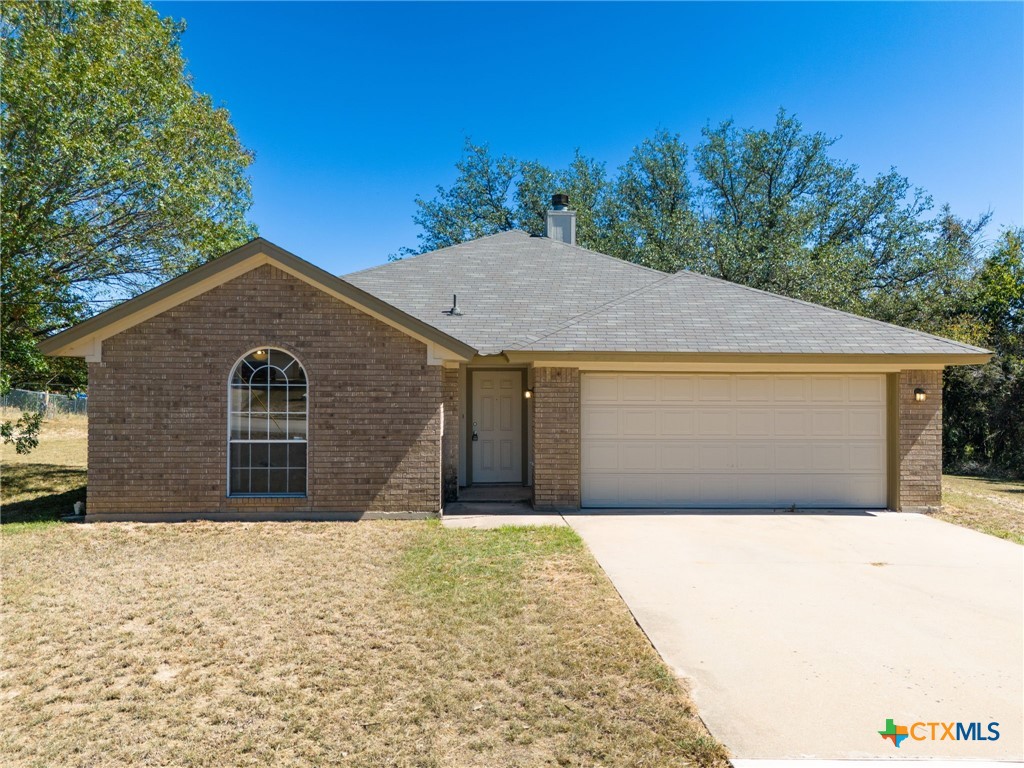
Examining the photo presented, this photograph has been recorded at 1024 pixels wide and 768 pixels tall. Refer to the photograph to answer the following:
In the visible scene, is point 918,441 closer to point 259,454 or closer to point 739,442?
point 739,442

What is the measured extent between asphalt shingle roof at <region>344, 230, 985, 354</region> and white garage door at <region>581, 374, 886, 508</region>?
0.77 meters

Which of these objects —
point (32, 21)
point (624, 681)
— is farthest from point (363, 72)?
point (624, 681)

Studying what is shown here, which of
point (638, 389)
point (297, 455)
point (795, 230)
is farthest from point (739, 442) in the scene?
point (795, 230)

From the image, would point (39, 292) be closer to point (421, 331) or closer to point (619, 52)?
point (421, 331)

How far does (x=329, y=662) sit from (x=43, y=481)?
12153mm

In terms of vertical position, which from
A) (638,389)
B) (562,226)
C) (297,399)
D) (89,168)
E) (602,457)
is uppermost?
(562,226)

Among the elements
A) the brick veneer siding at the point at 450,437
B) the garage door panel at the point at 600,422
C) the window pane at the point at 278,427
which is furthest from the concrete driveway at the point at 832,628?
the window pane at the point at 278,427

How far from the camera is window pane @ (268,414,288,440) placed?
8047 millimetres

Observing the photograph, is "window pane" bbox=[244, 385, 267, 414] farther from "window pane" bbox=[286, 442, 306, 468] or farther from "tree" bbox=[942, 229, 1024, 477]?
"tree" bbox=[942, 229, 1024, 477]

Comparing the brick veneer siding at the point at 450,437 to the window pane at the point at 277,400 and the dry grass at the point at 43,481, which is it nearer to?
the window pane at the point at 277,400

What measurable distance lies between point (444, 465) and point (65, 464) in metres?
12.2

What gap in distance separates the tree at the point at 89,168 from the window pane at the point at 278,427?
5969 millimetres

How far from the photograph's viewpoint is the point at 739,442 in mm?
9156

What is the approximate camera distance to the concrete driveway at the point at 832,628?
3139mm
